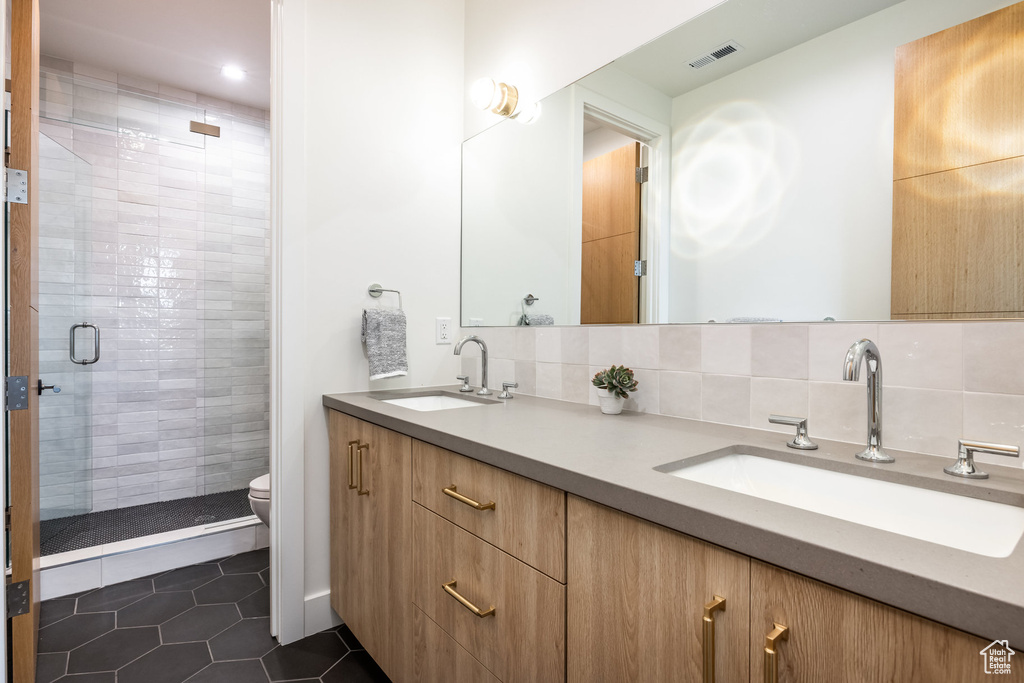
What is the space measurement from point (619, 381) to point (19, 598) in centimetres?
181

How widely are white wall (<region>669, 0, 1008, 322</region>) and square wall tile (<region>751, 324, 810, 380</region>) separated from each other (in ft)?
0.13

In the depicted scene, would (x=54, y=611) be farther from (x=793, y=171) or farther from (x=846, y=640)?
(x=793, y=171)

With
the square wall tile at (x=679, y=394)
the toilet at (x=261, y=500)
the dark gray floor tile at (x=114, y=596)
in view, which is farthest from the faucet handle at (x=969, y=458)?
the dark gray floor tile at (x=114, y=596)

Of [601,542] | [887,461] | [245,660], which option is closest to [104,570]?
[245,660]

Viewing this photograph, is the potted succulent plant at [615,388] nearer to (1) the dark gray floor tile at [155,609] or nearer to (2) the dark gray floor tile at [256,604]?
(2) the dark gray floor tile at [256,604]

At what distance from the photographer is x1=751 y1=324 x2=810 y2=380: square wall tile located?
1128mm

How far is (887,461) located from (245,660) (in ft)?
6.12

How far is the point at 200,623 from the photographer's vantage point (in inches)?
71.8

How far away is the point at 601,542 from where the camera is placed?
79cm

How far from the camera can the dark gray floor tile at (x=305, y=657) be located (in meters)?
1.56

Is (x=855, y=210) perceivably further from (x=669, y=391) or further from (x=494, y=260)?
(x=494, y=260)

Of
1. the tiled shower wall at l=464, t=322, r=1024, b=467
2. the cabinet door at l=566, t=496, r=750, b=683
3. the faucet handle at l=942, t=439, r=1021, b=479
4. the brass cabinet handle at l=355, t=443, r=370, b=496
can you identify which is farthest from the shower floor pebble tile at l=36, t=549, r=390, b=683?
the faucet handle at l=942, t=439, r=1021, b=479

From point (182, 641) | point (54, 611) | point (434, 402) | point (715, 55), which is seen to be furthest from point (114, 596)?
point (715, 55)

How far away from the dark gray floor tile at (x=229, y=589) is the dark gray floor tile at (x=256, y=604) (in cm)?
3
